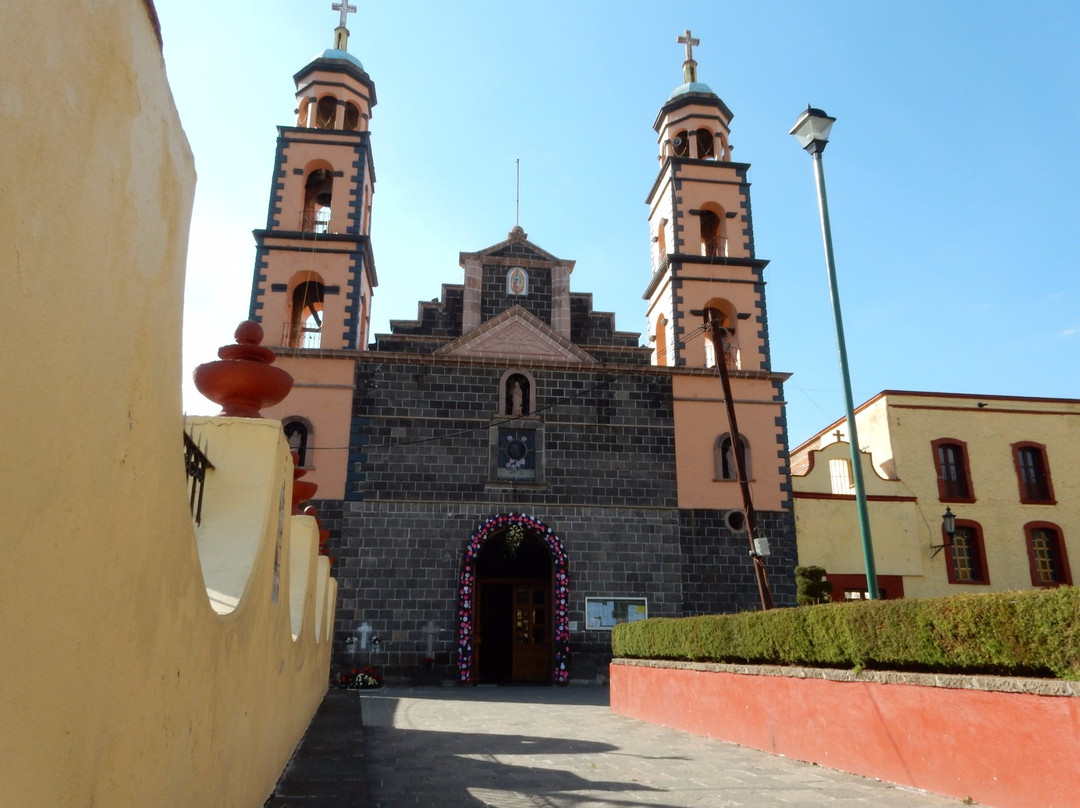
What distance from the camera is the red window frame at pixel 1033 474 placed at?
2352 centimetres

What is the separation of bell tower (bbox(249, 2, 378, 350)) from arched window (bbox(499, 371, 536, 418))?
3.89 m

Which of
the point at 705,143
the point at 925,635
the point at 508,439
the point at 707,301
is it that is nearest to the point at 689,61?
the point at 705,143

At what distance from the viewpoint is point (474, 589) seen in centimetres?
1919

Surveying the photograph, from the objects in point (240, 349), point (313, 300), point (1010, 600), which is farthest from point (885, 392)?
point (240, 349)

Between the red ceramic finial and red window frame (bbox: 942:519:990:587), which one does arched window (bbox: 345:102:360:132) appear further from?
the red ceramic finial

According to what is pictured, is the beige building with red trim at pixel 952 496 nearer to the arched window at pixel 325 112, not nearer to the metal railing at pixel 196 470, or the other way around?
the arched window at pixel 325 112

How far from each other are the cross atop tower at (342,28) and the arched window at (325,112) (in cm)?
179

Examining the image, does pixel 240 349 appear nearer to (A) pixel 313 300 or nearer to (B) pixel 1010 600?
(B) pixel 1010 600

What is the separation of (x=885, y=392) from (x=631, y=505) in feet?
28.4

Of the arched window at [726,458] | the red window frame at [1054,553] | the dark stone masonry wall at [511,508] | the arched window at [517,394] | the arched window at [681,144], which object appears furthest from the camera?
the arched window at [681,144]

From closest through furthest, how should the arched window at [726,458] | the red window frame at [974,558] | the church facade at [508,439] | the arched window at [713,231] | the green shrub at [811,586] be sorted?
the green shrub at [811,586] → the church facade at [508,439] → the arched window at [726,458] → the red window frame at [974,558] → the arched window at [713,231]

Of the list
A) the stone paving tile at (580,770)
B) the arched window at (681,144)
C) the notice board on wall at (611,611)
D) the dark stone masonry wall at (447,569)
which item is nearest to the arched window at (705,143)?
the arched window at (681,144)

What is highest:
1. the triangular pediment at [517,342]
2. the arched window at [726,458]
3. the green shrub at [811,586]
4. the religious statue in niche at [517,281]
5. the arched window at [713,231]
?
the arched window at [713,231]

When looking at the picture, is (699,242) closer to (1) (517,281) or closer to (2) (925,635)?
(1) (517,281)
